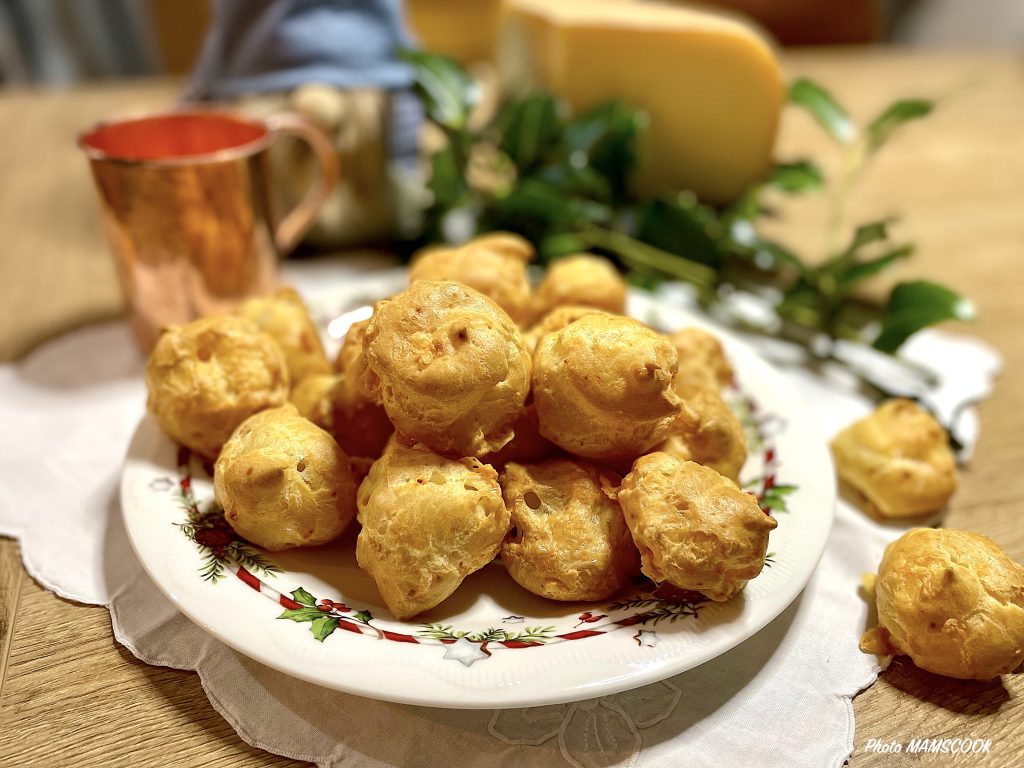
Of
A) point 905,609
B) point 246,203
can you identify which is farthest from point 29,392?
point 905,609

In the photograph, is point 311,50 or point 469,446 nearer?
point 469,446

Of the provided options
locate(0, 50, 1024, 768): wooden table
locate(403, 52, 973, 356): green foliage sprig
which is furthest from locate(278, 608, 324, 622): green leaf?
locate(403, 52, 973, 356): green foliage sprig

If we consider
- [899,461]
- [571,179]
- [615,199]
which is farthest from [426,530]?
[615,199]

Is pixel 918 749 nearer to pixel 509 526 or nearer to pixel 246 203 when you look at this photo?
pixel 509 526

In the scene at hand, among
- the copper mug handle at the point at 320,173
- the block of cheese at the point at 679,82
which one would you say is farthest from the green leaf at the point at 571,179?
the copper mug handle at the point at 320,173

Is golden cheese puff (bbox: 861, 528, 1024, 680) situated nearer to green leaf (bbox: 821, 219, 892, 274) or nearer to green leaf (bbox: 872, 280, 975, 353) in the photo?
green leaf (bbox: 872, 280, 975, 353)

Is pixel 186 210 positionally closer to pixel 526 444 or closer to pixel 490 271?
pixel 490 271
